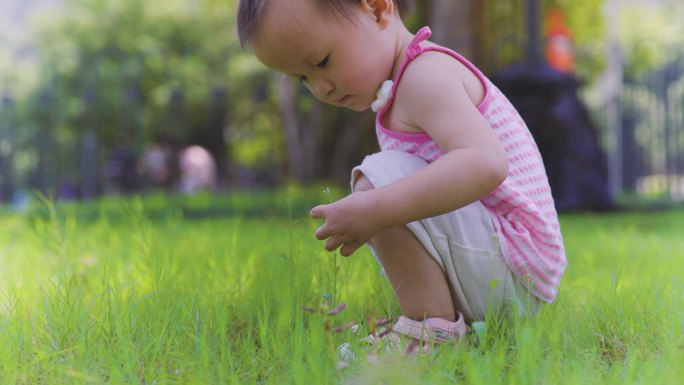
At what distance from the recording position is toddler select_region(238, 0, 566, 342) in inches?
58.4

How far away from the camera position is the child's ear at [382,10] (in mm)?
1654

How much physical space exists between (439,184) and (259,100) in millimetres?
7717

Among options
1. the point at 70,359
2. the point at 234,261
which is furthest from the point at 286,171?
the point at 70,359

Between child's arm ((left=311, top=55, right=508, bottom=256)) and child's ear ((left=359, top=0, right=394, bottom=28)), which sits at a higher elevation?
child's ear ((left=359, top=0, right=394, bottom=28))

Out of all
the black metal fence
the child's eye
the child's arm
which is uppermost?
the child's eye

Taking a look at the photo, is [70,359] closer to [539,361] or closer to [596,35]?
[539,361]

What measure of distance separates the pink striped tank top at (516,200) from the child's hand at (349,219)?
0.95 feet

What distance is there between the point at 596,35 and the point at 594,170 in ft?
37.8

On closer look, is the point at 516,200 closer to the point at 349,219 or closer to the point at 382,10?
the point at 349,219

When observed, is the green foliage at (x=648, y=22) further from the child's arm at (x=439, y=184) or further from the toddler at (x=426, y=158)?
the child's arm at (x=439, y=184)

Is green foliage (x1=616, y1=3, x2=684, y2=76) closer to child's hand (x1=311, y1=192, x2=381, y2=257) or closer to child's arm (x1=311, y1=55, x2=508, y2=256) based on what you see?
child's arm (x1=311, y1=55, x2=508, y2=256)

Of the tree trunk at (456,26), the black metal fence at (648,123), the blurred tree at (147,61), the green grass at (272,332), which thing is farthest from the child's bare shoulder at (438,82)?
the blurred tree at (147,61)

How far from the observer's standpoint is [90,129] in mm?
19625

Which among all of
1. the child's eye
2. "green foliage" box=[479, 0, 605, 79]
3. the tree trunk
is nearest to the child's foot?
the child's eye
